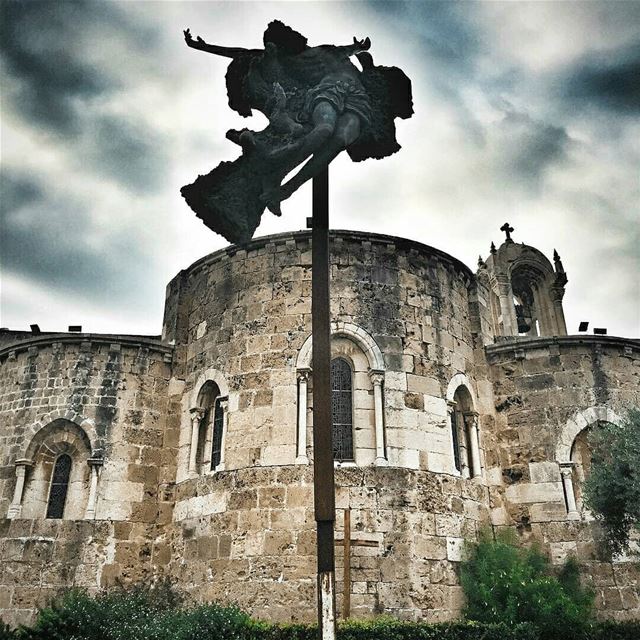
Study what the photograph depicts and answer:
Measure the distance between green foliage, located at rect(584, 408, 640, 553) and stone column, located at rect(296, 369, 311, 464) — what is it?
17.3 feet

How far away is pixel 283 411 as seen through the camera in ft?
42.1

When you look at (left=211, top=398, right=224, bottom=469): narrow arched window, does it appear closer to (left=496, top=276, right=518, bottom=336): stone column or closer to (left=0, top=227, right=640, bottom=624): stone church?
(left=0, top=227, right=640, bottom=624): stone church

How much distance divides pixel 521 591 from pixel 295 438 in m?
4.72

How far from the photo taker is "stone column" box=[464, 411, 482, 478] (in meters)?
13.7

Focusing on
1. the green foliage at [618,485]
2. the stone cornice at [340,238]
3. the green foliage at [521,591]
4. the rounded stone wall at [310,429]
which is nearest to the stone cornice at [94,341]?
the rounded stone wall at [310,429]

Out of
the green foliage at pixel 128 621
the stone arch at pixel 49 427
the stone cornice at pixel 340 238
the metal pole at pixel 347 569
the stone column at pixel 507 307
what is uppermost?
the stone column at pixel 507 307

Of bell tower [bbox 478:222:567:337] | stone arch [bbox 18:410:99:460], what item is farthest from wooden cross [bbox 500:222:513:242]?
stone arch [bbox 18:410:99:460]

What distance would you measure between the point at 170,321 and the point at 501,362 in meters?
7.77

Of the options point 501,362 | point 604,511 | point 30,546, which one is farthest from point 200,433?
point 604,511

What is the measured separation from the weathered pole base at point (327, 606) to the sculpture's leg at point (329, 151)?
2.65 m

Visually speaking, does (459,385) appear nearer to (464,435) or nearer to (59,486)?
(464,435)

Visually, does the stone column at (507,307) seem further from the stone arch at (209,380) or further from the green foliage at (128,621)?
the green foliage at (128,621)

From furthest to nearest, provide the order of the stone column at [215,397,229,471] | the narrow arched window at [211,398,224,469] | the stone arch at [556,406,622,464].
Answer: the stone arch at [556,406,622,464] < the narrow arched window at [211,398,224,469] < the stone column at [215,397,229,471]

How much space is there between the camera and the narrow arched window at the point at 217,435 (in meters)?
13.5
